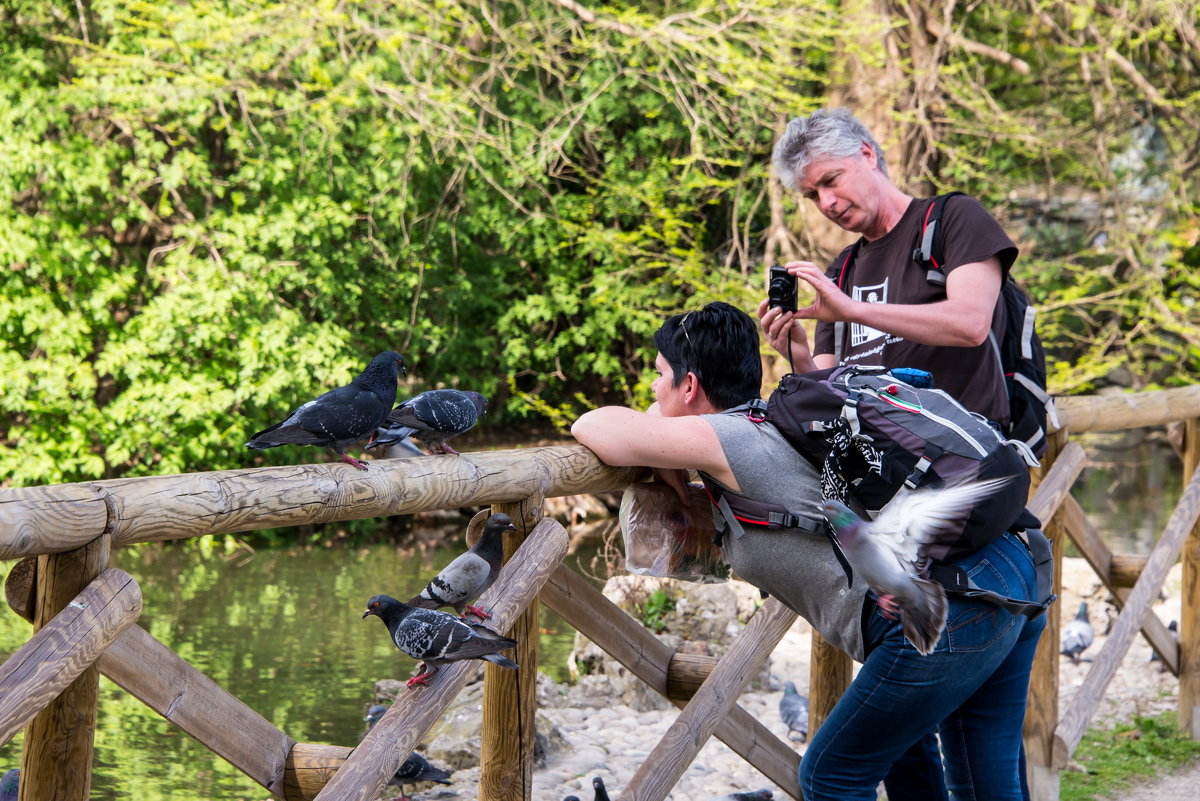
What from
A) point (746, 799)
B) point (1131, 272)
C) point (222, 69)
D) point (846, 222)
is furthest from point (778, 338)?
point (1131, 272)

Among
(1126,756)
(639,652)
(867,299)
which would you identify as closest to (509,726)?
(639,652)

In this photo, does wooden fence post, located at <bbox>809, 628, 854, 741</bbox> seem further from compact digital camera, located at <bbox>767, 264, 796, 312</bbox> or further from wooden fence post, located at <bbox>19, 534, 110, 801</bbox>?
wooden fence post, located at <bbox>19, 534, 110, 801</bbox>

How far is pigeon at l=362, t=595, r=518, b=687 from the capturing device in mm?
2145

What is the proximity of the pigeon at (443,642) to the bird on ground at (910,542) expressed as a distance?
0.68 m

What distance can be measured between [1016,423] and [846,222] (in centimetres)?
61

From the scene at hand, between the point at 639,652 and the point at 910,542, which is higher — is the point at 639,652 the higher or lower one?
the lower one

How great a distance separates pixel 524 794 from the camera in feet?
8.12

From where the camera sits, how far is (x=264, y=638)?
7.93m

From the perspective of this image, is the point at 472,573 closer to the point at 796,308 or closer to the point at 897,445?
the point at 796,308

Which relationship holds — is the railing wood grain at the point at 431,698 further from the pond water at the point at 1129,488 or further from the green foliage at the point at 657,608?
the pond water at the point at 1129,488

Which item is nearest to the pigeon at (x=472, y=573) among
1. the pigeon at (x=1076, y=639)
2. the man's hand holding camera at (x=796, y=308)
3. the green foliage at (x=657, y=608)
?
the man's hand holding camera at (x=796, y=308)

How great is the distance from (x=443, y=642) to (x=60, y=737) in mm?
699

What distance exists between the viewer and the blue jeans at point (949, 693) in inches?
81.0

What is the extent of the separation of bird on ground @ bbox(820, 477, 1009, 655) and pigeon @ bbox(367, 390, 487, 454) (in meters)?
1.09
